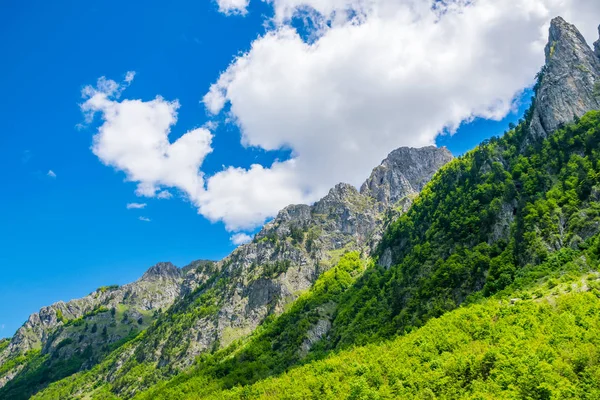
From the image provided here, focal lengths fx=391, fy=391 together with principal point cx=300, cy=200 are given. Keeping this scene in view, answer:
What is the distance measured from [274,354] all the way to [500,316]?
11714 cm

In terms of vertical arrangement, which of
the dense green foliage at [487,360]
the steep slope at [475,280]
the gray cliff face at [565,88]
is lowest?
the dense green foliage at [487,360]

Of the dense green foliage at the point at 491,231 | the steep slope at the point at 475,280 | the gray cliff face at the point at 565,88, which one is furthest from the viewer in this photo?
the gray cliff face at the point at 565,88

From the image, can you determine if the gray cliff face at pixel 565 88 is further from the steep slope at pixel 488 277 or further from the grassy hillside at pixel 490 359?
the grassy hillside at pixel 490 359

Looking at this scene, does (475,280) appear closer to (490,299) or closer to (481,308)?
(490,299)

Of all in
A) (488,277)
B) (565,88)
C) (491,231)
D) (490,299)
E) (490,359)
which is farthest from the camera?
(565,88)

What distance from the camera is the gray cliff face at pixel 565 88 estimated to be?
550ft

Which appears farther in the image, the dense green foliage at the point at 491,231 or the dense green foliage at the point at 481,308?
the dense green foliage at the point at 491,231

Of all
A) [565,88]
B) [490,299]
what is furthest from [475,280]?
[565,88]

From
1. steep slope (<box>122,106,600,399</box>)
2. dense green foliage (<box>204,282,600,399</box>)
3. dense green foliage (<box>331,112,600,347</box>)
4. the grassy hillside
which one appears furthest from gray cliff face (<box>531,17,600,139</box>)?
dense green foliage (<box>204,282,600,399</box>)

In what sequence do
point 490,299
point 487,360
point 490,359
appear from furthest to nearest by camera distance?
1. point 490,299
2. point 487,360
3. point 490,359

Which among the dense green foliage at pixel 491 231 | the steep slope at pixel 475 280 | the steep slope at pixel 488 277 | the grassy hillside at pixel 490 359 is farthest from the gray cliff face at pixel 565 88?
the grassy hillside at pixel 490 359

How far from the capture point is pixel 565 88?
6885 inches

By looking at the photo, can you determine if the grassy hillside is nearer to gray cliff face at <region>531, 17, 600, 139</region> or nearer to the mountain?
the mountain

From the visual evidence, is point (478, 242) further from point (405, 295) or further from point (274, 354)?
point (274, 354)
